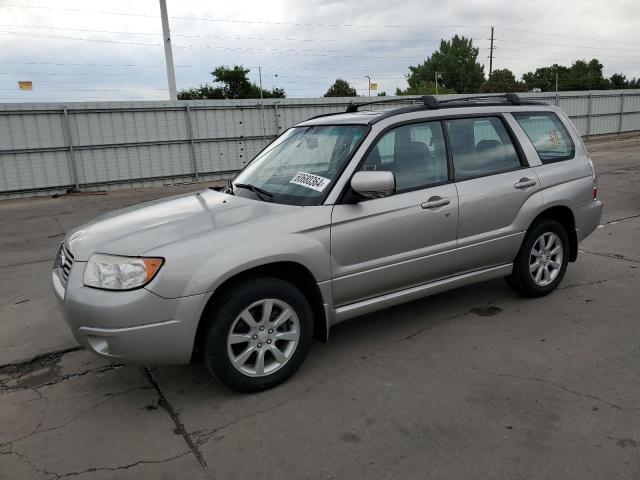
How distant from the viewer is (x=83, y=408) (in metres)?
3.25

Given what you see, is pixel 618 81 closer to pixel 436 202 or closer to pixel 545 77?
pixel 545 77

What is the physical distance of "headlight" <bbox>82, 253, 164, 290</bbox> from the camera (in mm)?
2896

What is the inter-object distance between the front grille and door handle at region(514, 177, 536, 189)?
3.41 m

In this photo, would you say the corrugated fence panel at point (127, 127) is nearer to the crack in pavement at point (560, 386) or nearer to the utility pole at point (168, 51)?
the utility pole at point (168, 51)

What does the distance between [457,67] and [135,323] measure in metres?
97.3

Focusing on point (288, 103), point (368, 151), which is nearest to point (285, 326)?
point (368, 151)

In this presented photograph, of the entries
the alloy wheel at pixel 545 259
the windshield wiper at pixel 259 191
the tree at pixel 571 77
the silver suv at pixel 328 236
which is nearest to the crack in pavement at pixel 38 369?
the silver suv at pixel 328 236

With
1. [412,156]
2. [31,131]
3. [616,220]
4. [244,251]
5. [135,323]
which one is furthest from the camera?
[31,131]

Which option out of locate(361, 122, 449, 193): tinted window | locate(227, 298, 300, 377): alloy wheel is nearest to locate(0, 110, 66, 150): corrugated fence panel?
locate(361, 122, 449, 193): tinted window

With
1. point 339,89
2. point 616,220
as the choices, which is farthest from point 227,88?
point 616,220

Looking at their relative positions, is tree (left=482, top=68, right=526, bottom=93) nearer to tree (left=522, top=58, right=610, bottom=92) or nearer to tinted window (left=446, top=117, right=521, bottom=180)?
tree (left=522, top=58, right=610, bottom=92)

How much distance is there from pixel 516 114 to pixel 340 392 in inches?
115

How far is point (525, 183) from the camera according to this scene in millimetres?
4375

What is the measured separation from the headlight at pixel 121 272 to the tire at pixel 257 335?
0.44 metres
